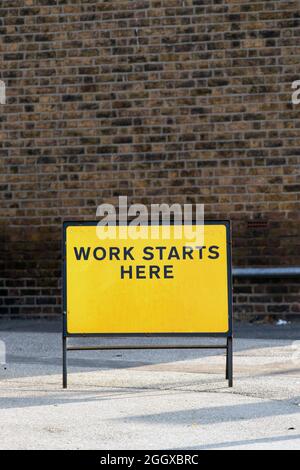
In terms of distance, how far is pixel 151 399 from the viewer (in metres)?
6.80

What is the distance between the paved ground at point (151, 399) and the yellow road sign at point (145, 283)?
0.51 meters

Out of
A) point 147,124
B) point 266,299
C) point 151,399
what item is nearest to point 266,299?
point 266,299

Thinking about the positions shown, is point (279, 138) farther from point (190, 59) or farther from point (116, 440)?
point (116, 440)

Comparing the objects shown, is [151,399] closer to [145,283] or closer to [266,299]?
[145,283]

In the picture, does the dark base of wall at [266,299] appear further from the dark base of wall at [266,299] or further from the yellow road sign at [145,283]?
the yellow road sign at [145,283]

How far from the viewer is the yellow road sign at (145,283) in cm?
740

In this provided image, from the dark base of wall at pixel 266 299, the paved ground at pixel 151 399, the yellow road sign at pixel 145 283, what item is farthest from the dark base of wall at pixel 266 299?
the yellow road sign at pixel 145 283

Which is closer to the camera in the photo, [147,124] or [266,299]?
[266,299]

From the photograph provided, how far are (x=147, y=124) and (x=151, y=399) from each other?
18.8 ft

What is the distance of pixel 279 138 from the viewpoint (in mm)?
11609

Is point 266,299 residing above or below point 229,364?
below

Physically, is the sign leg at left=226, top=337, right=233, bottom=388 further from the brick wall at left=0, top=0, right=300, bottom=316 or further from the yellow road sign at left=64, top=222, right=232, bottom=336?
the brick wall at left=0, top=0, right=300, bottom=316

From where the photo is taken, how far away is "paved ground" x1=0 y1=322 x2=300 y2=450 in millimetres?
5477

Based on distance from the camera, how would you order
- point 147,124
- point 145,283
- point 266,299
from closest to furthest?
point 145,283 → point 266,299 → point 147,124
